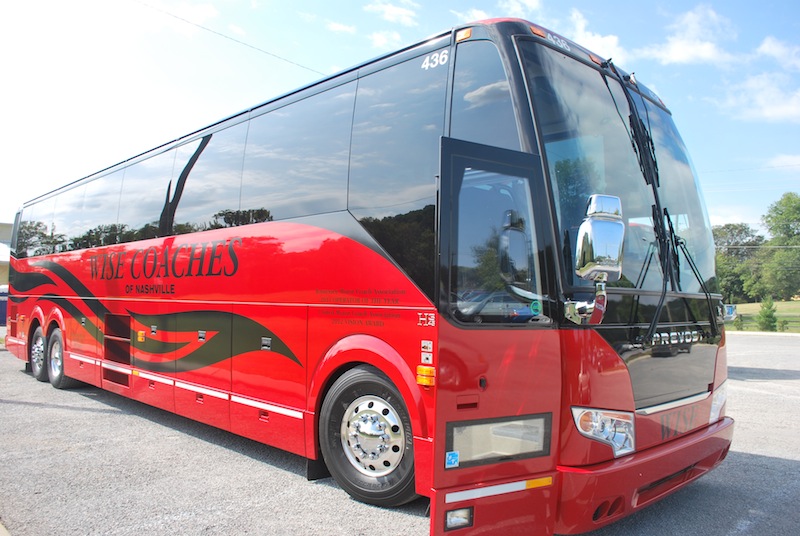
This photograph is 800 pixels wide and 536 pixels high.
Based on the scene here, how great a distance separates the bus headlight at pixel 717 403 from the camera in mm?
4504

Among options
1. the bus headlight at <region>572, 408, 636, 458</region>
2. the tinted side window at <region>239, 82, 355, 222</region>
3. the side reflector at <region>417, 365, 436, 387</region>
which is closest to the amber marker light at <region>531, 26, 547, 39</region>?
the tinted side window at <region>239, 82, 355, 222</region>

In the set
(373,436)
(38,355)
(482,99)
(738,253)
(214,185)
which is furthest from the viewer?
(738,253)

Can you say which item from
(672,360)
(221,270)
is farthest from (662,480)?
(221,270)

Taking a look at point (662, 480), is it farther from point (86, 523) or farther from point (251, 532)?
point (86, 523)

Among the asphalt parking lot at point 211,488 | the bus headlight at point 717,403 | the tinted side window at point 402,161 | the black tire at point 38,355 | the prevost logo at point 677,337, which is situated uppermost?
the tinted side window at point 402,161

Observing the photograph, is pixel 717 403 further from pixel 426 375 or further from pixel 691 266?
pixel 426 375

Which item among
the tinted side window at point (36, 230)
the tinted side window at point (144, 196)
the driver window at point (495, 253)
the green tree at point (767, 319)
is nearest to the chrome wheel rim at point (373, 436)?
the driver window at point (495, 253)

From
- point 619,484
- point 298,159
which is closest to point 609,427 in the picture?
point 619,484

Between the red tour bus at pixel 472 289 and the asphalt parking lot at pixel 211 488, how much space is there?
344mm

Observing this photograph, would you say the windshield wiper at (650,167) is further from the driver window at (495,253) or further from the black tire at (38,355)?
the black tire at (38,355)

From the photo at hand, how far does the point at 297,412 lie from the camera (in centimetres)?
491

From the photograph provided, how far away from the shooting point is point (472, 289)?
11.3ft

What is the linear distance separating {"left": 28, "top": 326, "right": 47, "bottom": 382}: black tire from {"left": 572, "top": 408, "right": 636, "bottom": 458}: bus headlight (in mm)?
10074

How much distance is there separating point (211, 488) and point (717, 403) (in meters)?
4.12
